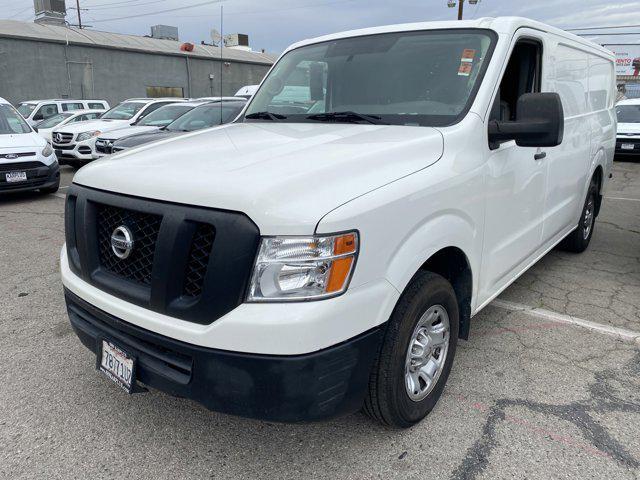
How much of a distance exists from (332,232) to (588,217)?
4.54 m

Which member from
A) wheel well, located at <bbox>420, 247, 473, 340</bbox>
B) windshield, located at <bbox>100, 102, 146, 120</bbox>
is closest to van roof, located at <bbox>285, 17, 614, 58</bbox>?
wheel well, located at <bbox>420, 247, 473, 340</bbox>

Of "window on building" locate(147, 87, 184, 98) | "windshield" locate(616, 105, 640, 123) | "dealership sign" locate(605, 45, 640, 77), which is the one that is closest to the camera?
"windshield" locate(616, 105, 640, 123)

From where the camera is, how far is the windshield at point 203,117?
326 inches

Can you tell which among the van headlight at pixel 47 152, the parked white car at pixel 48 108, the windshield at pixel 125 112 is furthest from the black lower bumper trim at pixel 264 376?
the parked white car at pixel 48 108

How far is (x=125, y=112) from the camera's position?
43.5ft

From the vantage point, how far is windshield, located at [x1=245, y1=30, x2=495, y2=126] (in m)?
2.88

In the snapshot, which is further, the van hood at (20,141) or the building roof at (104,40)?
the building roof at (104,40)

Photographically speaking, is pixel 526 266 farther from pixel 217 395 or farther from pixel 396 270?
pixel 217 395

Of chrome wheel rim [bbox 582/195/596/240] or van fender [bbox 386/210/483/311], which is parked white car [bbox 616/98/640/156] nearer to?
chrome wheel rim [bbox 582/195/596/240]

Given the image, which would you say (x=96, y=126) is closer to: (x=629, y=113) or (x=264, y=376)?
(x=264, y=376)

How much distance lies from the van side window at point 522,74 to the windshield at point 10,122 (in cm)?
844

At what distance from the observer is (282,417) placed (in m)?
1.93

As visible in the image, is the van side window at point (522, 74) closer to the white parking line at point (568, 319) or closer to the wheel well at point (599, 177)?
the white parking line at point (568, 319)

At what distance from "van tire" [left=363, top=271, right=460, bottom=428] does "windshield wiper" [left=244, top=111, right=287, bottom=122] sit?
1625mm
